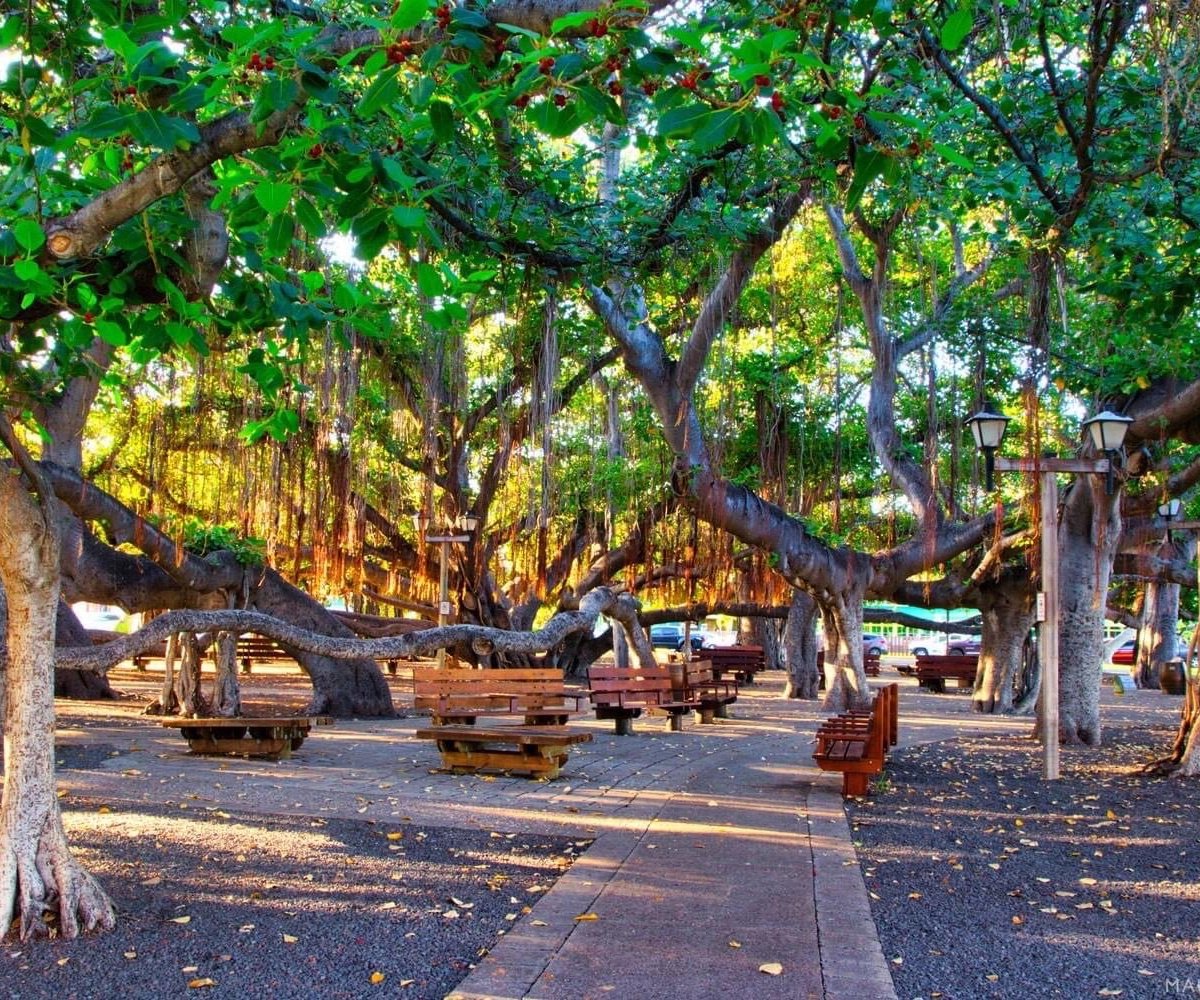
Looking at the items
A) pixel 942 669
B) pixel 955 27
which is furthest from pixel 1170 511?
pixel 955 27

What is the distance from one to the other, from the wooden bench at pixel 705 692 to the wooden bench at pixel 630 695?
1.66 feet

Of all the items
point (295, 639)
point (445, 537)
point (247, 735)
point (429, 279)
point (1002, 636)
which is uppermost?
point (429, 279)

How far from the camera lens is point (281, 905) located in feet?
14.8

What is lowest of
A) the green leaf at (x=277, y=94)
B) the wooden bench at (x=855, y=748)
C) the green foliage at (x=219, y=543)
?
the wooden bench at (x=855, y=748)

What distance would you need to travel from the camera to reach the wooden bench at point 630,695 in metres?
12.5

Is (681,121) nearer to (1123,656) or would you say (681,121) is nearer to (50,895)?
(50,895)

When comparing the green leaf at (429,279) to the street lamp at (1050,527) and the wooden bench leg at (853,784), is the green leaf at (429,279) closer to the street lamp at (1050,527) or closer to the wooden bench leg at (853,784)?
the wooden bench leg at (853,784)

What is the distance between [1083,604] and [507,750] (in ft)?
21.4

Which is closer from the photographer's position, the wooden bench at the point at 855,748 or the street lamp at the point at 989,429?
the wooden bench at the point at 855,748

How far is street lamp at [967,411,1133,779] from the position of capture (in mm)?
8969

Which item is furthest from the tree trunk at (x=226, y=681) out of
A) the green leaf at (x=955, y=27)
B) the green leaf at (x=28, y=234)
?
the green leaf at (x=955, y=27)

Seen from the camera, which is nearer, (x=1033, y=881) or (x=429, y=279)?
(x=429, y=279)

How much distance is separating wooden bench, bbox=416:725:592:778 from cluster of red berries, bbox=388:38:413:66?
626 centimetres

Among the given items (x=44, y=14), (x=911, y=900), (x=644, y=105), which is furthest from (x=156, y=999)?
(x=644, y=105)
